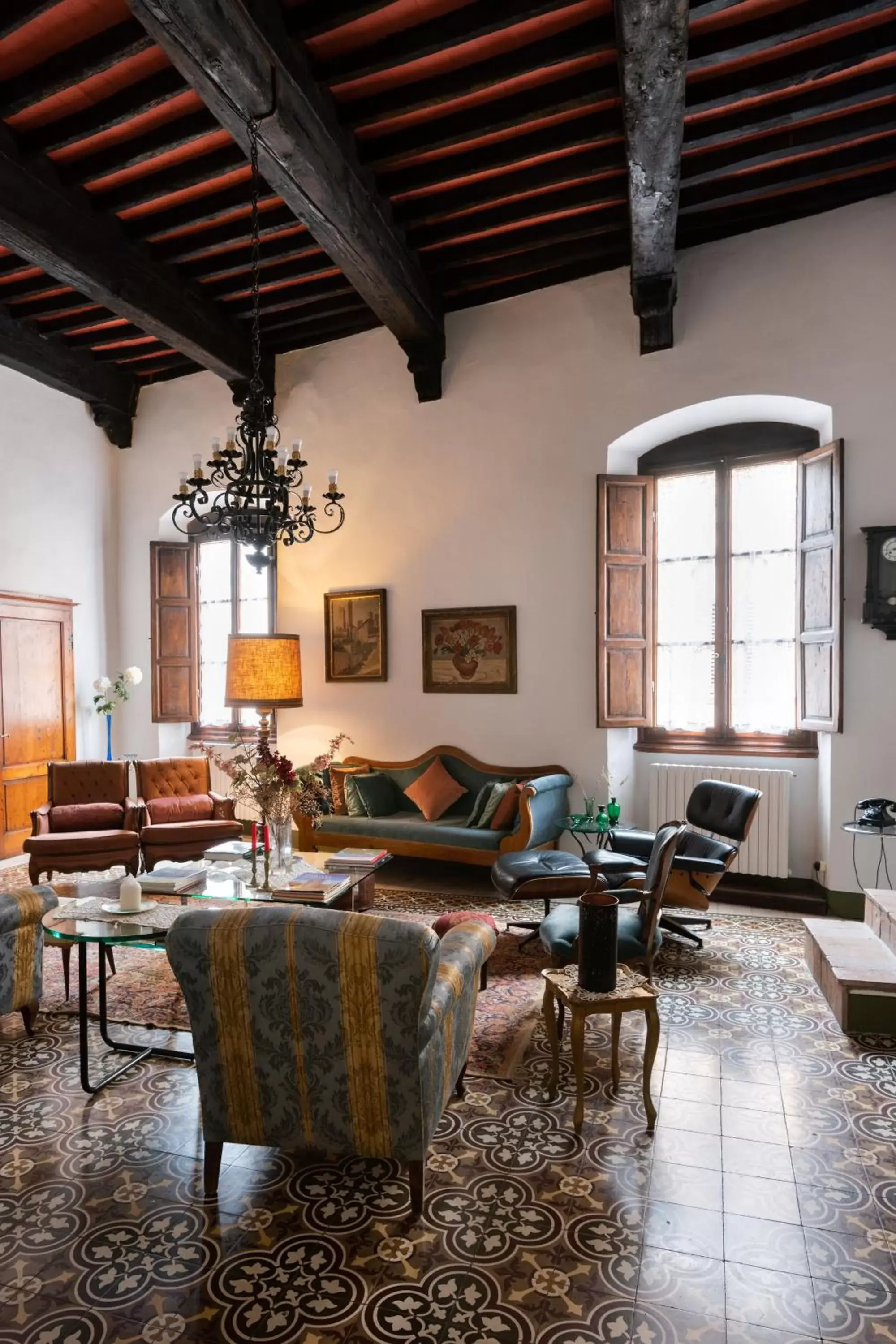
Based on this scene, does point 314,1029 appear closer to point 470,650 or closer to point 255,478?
point 255,478

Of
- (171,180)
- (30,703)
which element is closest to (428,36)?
(171,180)

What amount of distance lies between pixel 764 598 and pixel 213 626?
5257mm

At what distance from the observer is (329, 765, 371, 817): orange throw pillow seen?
6.23 metres

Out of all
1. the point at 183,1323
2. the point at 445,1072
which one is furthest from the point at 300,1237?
the point at 445,1072

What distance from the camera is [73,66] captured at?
3.73 metres

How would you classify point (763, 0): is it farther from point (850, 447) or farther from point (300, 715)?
point (300, 715)

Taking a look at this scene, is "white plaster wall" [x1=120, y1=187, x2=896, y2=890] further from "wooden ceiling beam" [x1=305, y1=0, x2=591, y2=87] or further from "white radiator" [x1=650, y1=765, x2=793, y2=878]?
"wooden ceiling beam" [x1=305, y1=0, x2=591, y2=87]

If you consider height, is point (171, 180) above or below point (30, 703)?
above

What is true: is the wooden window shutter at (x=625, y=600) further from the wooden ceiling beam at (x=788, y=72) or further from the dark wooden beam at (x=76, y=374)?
the dark wooden beam at (x=76, y=374)

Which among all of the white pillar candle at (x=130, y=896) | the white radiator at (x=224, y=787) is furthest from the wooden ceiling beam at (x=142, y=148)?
the white radiator at (x=224, y=787)

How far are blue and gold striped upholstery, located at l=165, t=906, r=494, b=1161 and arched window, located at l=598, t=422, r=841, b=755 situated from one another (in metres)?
→ 3.94

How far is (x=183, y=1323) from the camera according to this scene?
188 centimetres

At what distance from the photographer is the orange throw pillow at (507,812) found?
5.44 m

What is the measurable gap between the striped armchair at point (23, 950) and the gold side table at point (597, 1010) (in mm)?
2230
